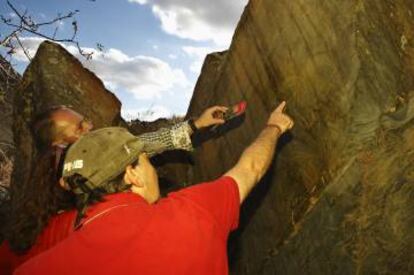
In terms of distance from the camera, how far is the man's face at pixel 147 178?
2.10 meters

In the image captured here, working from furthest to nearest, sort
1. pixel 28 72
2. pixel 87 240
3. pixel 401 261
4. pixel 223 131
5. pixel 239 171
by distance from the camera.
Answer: pixel 28 72
pixel 223 131
pixel 401 261
pixel 239 171
pixel 87 240

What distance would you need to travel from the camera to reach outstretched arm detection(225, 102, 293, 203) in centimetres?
222

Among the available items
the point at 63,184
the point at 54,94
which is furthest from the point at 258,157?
the point at 54,94

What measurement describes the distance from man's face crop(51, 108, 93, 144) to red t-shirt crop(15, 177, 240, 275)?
182 cm

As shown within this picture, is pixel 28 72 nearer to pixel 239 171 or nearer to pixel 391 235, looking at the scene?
pixel 239 171

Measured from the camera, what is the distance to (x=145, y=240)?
1.69m

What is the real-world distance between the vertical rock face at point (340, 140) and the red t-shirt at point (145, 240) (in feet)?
2.71

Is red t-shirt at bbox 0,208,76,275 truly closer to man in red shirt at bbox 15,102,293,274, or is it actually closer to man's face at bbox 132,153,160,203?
man in red shirt at bbox 15,102,293,274

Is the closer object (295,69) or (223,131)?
(295,69)

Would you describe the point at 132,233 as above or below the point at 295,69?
below

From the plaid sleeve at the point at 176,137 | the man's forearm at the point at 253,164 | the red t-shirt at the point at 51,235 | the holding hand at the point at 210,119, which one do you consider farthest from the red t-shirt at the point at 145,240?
the plaid sleeve at the point at 176,137

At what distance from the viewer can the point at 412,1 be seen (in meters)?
2.49

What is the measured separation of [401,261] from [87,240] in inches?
72.7

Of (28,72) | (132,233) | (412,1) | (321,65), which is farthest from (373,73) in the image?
(28,72)
